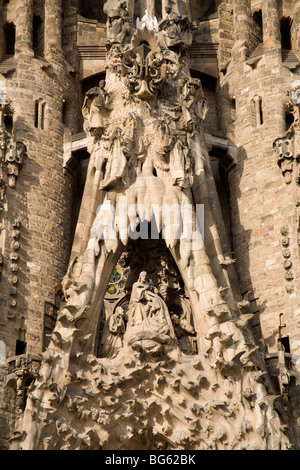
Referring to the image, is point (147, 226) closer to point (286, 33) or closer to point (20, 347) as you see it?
point (20, 347)

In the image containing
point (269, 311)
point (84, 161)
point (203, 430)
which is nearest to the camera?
point (203, 430)

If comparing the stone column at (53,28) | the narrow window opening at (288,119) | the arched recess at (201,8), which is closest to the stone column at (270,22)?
the narrow window opening at (288,119)

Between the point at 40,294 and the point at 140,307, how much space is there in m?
2.16

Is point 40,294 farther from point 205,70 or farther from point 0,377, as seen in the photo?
point 205,70

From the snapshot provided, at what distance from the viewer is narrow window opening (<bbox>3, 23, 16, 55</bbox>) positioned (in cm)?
2633

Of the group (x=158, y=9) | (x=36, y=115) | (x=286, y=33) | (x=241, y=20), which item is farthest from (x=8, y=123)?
(x=286, y=33)

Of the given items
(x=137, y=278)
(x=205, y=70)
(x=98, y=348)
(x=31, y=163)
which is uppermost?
(x=205, y=70)

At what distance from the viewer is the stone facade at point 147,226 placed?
2145 centimetres

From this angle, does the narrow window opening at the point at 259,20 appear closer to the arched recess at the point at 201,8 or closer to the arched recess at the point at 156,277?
the arched recess at the point at 201,8

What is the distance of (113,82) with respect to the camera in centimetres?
2430

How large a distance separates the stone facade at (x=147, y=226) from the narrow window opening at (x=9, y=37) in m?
0.03

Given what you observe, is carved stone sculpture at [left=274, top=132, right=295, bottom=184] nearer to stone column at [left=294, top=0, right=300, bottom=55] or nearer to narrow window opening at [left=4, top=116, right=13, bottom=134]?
stone column at [left=294, top=0, right=300, bottom=55]

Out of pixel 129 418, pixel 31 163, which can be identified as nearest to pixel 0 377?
pixel 129 418

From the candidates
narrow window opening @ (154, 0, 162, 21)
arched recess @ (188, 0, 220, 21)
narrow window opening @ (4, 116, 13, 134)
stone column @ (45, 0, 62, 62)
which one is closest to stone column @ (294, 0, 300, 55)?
arched recess @ (188, 0, 220, 21)
